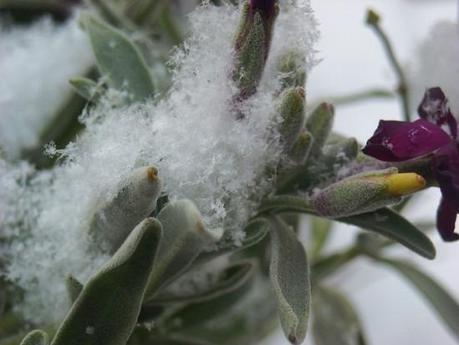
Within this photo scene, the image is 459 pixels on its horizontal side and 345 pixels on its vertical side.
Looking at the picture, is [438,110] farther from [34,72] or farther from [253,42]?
[34,72]

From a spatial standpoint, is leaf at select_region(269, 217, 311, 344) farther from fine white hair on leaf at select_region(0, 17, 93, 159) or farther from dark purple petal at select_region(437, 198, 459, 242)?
fine white hair on leaf at select_region(0, 17, 93, 159)

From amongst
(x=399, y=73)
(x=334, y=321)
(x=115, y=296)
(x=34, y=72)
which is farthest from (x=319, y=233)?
(x=115, y=296)

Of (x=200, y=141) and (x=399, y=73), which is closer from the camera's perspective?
(x=200, y=141)

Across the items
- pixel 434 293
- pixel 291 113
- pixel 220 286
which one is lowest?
pixel 434 293

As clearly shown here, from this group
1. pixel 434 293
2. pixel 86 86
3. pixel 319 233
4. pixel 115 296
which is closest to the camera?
pixel 115 296

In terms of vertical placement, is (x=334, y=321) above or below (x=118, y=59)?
below

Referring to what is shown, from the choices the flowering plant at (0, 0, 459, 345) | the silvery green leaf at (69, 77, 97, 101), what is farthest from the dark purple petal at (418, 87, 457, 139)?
the silvery green leaf at (69, 77, 97, 101)
